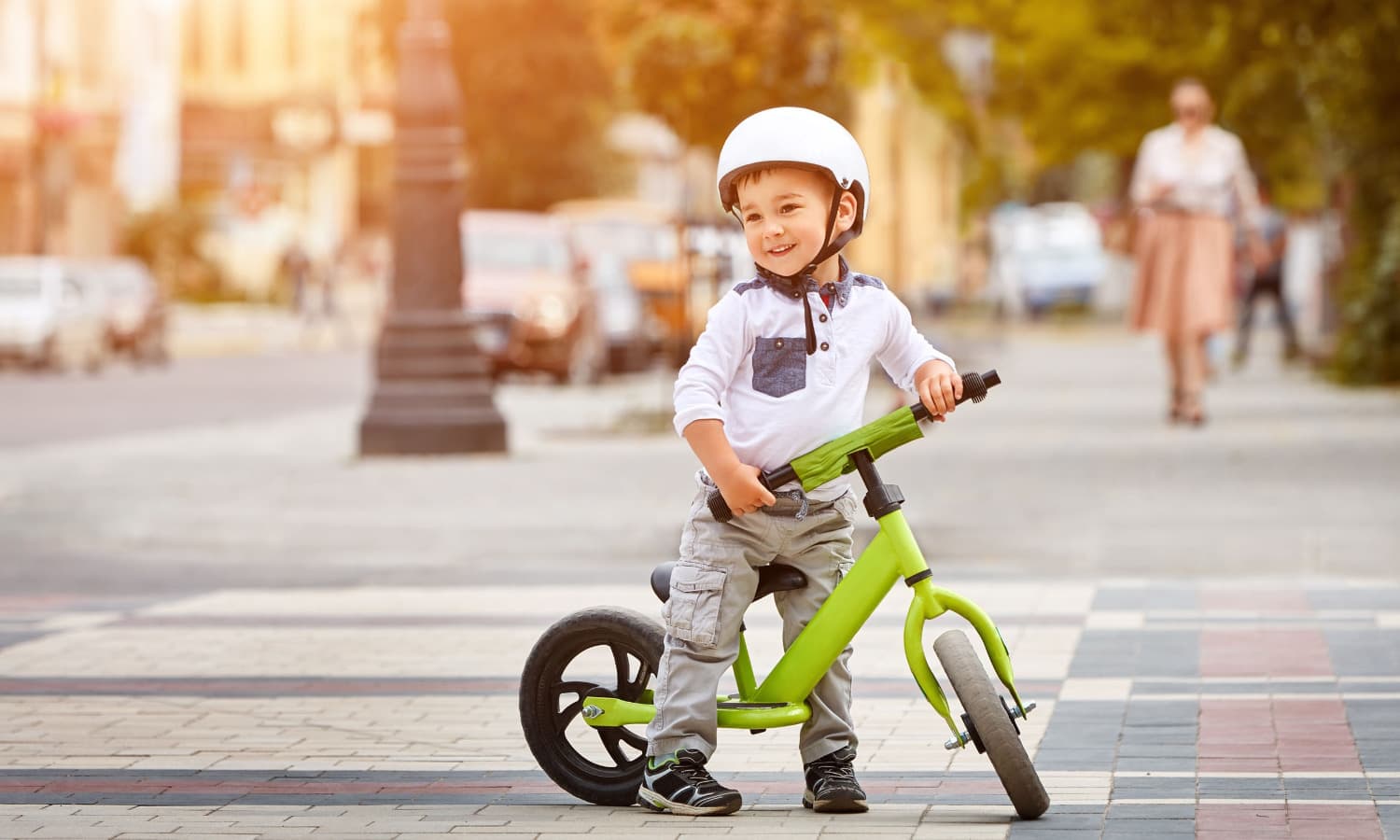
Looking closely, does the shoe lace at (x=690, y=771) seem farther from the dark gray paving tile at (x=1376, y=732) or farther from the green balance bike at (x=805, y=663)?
the dark gray paving tile at (x=1376, y=732)

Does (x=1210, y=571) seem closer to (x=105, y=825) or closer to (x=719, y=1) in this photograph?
(x=105, y=825)

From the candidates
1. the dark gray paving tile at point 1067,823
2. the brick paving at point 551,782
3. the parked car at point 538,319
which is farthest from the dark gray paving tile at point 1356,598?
the parked car at point 538,319

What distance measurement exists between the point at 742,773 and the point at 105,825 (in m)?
1.48

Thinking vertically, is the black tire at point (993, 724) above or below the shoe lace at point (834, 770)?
above

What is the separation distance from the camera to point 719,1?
1956 centimetres

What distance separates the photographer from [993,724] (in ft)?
17.4

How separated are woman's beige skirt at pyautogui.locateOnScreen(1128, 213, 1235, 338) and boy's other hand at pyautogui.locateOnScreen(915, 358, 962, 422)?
35.0ft

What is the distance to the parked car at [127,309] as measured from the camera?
37.3 meters

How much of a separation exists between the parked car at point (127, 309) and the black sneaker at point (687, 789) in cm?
3222

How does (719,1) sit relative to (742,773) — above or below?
above

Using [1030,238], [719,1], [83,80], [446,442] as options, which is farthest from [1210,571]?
[83,80]

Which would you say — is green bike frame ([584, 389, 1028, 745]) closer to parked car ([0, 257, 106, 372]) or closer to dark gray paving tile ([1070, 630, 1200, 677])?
dark gray paving tile ([1070, 630, 1200, 677])

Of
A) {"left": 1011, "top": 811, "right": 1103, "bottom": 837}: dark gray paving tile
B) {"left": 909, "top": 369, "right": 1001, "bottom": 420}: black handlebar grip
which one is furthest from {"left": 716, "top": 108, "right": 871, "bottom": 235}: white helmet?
{"left": 1011, "top": 811, "right": 1103, "bottom": 837}: dark gray paving tile

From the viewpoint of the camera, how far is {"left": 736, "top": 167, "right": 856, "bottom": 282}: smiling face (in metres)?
5.59
